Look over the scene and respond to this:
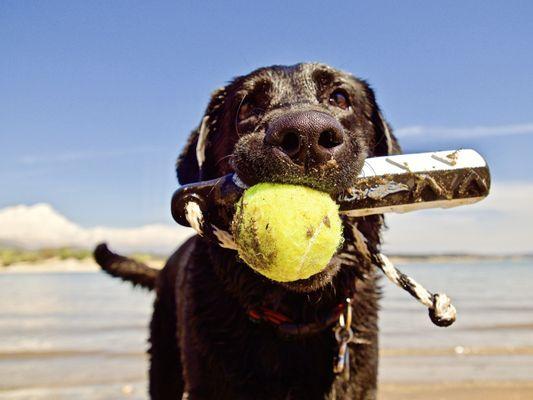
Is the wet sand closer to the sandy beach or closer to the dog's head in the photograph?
the sandy beach

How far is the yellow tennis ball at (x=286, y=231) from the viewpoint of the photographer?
1993 millimetres

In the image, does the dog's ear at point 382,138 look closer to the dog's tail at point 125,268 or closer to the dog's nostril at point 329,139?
the dog's nostril at point 329,139

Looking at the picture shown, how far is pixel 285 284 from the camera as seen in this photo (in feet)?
8.02

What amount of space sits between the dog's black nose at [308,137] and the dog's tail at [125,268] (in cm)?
338

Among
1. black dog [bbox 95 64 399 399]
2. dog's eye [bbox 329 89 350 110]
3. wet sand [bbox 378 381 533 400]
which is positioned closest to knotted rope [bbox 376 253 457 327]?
black dog [bbox 95 64 399 399]

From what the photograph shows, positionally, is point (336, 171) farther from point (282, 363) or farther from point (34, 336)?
point (34, 336)

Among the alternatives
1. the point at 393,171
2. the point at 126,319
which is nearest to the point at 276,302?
the point at 393,171

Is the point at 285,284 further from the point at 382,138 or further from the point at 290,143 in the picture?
the point at 382,138

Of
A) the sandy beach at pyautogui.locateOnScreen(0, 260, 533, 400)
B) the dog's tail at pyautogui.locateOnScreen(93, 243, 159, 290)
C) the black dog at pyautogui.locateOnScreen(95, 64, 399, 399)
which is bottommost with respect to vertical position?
the sandy beach at pyautogui.locateOnScreen(0, 260, 533, 400)

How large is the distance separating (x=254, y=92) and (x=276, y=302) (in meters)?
1.28

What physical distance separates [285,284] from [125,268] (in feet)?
10.8

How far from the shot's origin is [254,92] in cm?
364

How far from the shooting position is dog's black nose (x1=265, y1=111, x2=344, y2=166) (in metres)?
2.24

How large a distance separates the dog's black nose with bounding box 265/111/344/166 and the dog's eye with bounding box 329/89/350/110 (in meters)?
1.26
